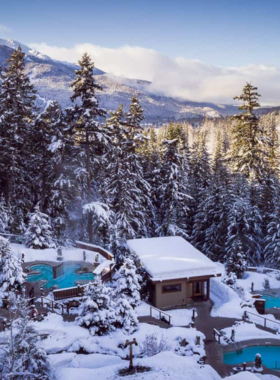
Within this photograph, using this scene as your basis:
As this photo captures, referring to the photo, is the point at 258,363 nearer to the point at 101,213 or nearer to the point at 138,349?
the point at 138,349

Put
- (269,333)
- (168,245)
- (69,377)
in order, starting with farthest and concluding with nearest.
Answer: (168,245) → (269,333) → (69,377)

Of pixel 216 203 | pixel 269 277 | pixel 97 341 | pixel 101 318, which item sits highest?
pixel 216 203

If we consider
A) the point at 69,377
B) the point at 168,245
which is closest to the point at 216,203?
the point at 168,245

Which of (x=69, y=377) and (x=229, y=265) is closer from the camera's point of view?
(x=69, y=377)

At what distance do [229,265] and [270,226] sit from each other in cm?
791

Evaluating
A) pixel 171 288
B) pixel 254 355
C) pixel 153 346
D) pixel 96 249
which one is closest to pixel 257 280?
pixel 171 288

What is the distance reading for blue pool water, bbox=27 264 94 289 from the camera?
902 inches

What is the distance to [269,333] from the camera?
17828mm

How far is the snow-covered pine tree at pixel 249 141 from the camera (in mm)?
34125

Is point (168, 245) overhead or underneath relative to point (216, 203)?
underneath

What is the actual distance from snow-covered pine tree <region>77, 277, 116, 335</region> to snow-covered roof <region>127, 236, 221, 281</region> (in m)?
5.53

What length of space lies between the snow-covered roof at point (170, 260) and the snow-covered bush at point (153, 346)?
5.31 meters

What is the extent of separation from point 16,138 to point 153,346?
22341mm

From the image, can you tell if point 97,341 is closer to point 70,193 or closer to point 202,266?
point 202,266
